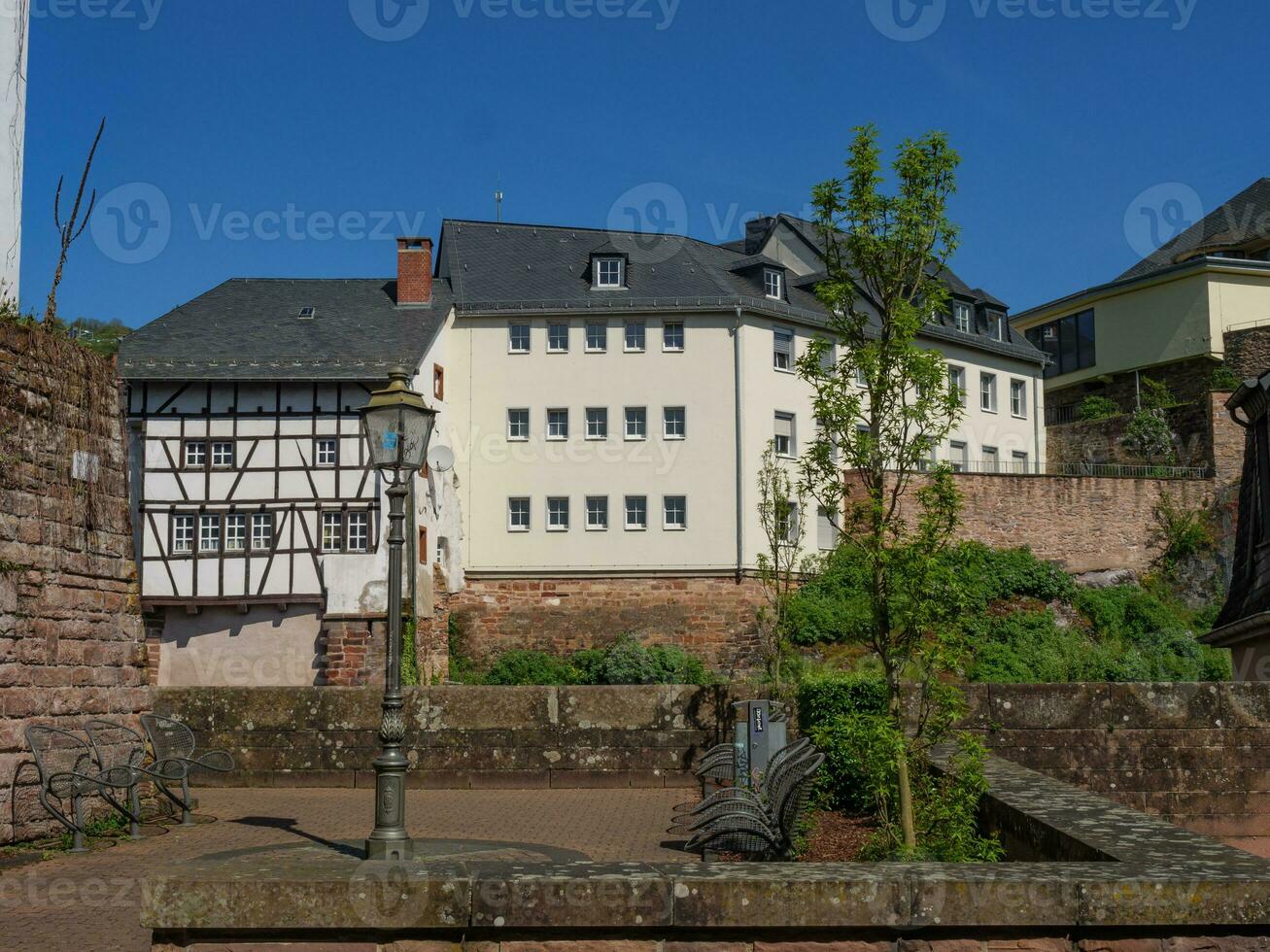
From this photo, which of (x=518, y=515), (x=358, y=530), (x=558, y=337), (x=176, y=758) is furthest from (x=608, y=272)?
(x=176, y=758)

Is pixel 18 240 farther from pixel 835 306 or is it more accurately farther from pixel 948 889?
pixel 948 889

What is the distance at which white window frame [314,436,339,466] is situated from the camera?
102 ft

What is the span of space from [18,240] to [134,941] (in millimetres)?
6414

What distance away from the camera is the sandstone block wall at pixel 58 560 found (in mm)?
9695

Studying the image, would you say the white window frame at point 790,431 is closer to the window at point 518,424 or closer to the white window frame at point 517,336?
the window at point 518,424

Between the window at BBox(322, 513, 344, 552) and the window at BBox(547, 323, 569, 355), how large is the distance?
885 cm

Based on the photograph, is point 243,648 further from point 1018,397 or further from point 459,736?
point 1018,397

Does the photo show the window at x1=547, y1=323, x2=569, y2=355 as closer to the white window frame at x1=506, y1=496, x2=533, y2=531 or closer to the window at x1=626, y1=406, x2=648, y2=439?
the window at x1=626, y1=406, x2=648, y2=439

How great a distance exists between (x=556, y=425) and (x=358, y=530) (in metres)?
7.77

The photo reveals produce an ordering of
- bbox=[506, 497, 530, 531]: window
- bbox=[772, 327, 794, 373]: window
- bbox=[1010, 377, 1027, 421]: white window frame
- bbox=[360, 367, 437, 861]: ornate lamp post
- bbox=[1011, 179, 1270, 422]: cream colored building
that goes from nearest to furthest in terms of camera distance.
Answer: bbox=[360, 367, 437, 861]: ornate lamp post < bbox=[506, 497, 530, 531]: window < bbox=[772, 327, 794, 373]: window < bbox=[1011, 179, 1270, 422]: cream colored building < bbox=[1010, 377, 1027, 421]: white window frame

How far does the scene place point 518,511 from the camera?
36.6 meters

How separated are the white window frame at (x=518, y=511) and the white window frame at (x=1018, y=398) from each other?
16601mm

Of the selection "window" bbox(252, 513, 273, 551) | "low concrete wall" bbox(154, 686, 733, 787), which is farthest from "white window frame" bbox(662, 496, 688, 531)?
"low concrete wall" bbox(154, 686, 733, 787)

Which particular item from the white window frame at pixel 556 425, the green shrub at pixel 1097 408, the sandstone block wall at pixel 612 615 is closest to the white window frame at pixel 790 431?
the sandstone block wall at pixel 612 615
